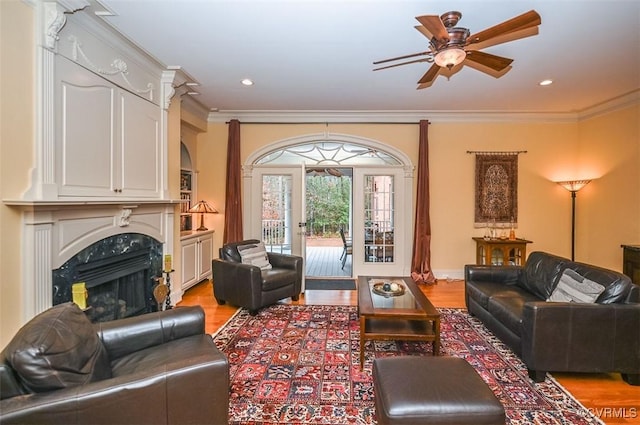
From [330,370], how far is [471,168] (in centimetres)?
450

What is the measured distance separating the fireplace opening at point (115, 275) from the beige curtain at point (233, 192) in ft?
5.44

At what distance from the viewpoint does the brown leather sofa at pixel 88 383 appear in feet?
4.19

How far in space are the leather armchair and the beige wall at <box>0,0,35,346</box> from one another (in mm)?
2004

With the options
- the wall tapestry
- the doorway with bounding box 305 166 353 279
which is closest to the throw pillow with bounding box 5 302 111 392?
the wall tapestry

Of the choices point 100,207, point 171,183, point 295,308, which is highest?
point 171,183

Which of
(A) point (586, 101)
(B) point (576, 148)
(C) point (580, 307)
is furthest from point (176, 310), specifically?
(B) point (576, 148)

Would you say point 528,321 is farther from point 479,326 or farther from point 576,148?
point 576,148

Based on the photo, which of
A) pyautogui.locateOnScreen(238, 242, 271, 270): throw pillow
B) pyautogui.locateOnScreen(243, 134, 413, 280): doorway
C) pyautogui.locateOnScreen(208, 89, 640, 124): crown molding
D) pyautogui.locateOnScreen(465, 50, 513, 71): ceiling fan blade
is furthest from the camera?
pyautogui.locateOnScreen(243, 134, 413, 280): doorway

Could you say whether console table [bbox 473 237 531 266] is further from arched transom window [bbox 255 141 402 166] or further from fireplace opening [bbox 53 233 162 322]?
fireplace opening [bbox 53 233 162 322]

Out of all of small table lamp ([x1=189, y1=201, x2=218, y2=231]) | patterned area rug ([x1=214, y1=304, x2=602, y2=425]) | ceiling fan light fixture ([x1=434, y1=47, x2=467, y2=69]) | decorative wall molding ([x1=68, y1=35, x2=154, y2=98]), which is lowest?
patterned area rug ([x1=214, y1=304, x2=602, y2=425])

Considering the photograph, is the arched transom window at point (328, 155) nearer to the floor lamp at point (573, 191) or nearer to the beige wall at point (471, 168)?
the beige wall at point (471, 168)

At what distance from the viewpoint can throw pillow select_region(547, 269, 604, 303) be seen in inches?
97.3

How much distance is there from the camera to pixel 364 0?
2434mm

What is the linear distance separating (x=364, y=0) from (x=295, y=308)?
3.39 metres
